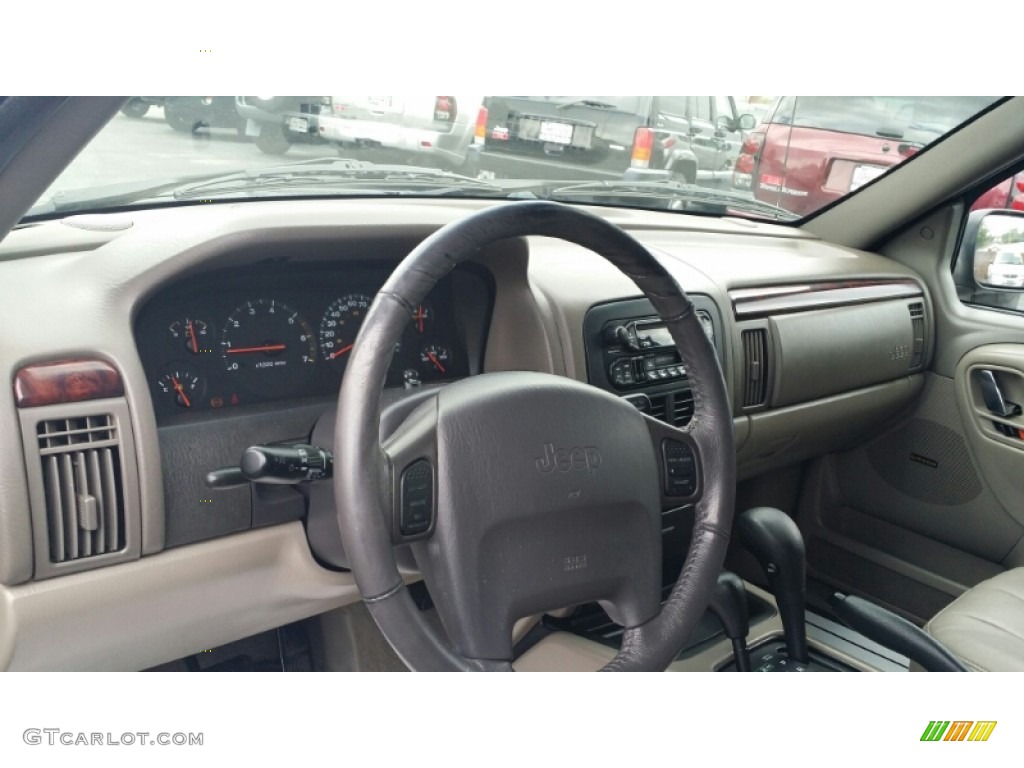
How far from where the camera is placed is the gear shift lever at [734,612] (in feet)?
5.64

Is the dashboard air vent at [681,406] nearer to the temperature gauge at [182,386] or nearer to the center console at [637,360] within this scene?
the center console at [637,360]

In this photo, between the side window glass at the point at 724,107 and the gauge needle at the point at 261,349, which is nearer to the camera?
the gauge needle at the point at 261,349

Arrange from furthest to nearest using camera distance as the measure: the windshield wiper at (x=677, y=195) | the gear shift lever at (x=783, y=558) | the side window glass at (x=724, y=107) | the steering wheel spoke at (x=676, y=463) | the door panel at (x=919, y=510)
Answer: the door panel at (x=919, y=510) < the windshield wiper at (x=677, y=195) < the side window glass at (x=724, y=107) < the gear shift lever at (x=783, y=558) < the steering wheel spoke at (x=676, y=463)

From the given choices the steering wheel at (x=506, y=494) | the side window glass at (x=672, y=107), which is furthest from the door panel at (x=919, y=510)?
the steering wheel at (x=506, y=494)

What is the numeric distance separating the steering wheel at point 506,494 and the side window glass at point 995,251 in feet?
5.29

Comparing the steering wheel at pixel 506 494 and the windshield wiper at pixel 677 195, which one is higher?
the windshield wiper at pixel 677 195

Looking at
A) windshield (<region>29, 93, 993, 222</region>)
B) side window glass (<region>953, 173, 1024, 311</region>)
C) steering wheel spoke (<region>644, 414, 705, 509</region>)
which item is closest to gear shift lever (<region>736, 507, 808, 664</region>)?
steering wheel spoke (<region>644, 414, 705, 509</region>)

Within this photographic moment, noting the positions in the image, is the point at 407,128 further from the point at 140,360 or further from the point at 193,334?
the point at 140,360

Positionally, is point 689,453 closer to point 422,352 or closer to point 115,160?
point 422,352

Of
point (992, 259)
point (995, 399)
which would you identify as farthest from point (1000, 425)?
point (992, 259)

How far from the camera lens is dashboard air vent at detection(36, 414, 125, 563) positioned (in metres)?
1.18

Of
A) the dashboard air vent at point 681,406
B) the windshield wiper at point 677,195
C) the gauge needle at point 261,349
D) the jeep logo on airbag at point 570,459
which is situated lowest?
the dashboard air vent at point 681,406
